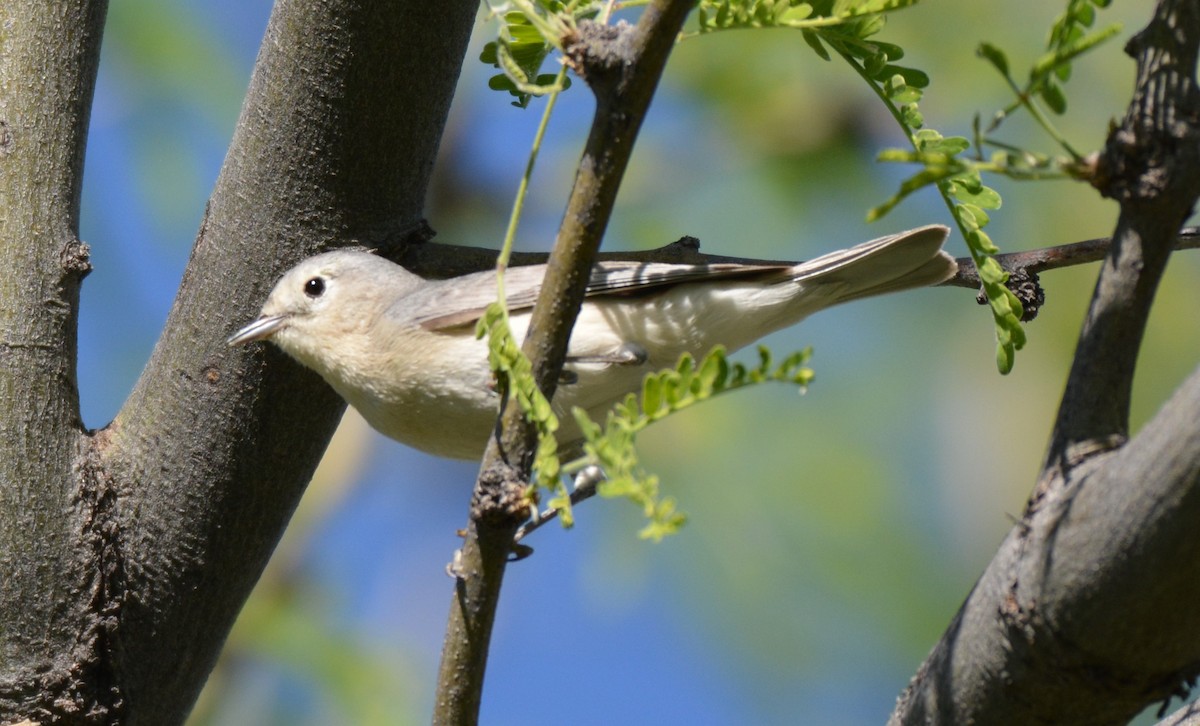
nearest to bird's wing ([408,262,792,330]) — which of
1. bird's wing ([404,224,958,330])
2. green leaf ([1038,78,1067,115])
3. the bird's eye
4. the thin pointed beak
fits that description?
bird's wing ([404,224,958,330])

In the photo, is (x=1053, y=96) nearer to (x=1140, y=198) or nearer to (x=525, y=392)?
(x=1140, y=198)

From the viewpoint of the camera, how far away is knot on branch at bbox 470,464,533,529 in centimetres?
187

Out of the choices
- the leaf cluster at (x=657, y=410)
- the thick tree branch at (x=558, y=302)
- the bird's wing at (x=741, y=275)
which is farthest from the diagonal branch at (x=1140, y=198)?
the bird's wing at (x=741, y=275)

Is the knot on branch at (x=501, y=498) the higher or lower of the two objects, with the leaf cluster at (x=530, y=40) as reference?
lower

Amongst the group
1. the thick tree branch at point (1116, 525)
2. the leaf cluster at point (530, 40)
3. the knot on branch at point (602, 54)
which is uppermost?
the leaf cluster at point (530, 40)

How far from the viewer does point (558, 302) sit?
180cm

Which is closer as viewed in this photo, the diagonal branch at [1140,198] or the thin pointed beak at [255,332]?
the diagonal branch at [1140,198]

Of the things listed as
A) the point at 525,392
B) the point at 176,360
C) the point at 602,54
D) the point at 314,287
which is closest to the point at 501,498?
the point at 525,392

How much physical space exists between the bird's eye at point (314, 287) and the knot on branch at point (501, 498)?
153 cm

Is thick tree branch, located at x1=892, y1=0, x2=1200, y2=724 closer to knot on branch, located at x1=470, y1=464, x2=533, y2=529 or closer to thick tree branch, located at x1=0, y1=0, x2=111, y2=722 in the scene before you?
knot on branch, located at x1=470, y1=464, x2=533, y2=529

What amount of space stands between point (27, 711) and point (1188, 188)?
267 cm

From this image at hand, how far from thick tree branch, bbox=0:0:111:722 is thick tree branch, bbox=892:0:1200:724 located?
6.83ft

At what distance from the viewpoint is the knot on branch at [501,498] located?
6.13 ft

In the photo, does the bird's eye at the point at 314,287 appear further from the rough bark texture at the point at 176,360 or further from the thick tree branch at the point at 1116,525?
the thick tree branch at the point at 1116,525
